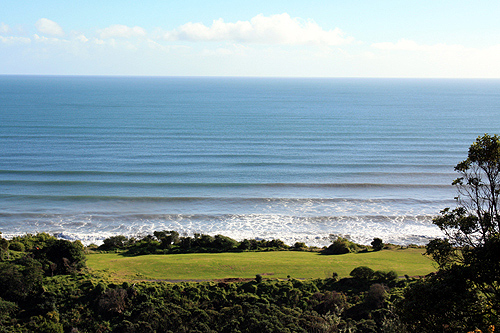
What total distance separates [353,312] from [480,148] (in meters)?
10.1

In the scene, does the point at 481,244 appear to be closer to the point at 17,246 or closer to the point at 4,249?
the point at 4,249

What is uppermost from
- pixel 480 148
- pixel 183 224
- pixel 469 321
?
pixel 480 148

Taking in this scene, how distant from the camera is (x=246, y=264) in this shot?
79.7ft

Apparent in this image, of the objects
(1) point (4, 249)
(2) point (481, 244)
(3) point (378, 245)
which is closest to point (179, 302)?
(1) point (4, 249)

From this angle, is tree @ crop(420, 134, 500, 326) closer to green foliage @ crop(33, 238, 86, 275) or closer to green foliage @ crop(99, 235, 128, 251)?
green foliage @ crop(33, 238, 86, 275)

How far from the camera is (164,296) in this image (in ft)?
63.5

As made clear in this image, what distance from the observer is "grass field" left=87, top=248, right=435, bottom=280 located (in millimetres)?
22719

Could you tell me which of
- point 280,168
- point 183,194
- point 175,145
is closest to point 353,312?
point 183,194

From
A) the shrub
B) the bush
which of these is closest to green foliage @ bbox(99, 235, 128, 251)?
the shrub

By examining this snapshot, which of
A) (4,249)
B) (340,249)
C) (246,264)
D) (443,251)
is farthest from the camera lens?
(340,249)

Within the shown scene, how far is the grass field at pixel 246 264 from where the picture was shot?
22.7m

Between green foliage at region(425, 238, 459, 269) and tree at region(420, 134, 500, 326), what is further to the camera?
green foliage at region(425, 238, 459, 269)

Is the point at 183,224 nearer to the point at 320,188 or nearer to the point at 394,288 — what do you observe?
the point at 320,188

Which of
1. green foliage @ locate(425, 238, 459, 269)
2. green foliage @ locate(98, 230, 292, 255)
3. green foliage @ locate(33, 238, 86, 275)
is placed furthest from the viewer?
green foliage @ locate(98, 230, 292, 255)
